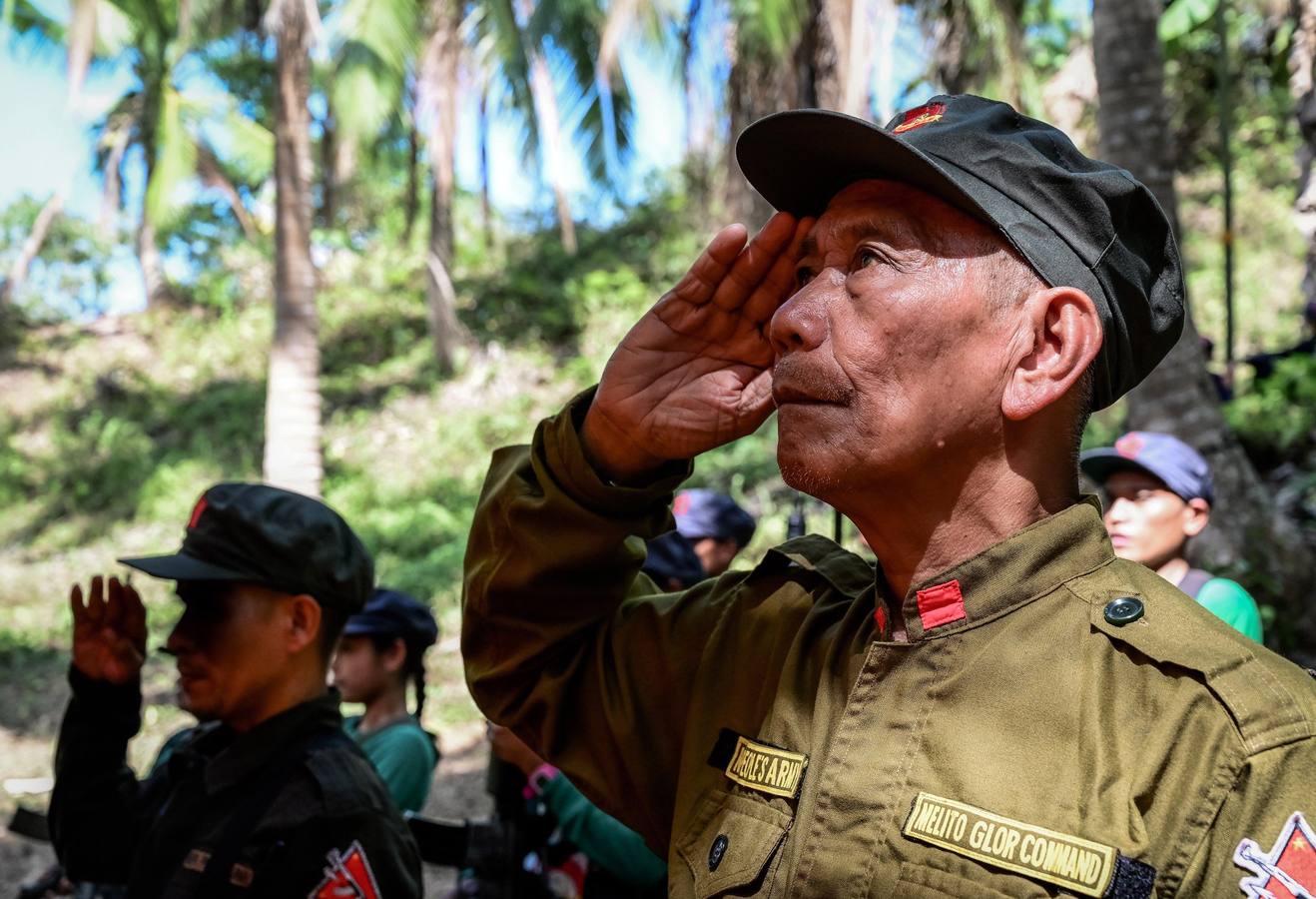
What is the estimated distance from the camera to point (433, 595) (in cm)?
1083

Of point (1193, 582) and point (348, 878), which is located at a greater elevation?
point (1193, 582)

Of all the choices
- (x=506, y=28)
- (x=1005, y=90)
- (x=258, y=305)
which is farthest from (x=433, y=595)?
(x=258, y=305)

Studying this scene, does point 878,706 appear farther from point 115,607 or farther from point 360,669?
point 360,669

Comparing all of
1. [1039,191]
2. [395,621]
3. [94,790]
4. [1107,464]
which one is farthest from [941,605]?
[395,621]

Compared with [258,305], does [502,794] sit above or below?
below

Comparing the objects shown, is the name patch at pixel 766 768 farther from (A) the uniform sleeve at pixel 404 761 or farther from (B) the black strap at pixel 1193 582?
(A) the uniform sleeve at pixel 404 761

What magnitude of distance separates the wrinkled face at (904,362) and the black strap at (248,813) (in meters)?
1.58

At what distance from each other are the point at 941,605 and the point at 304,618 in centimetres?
187

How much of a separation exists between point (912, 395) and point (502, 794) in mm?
2619

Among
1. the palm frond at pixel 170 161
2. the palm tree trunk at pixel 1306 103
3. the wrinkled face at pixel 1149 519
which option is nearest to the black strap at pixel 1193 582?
the wrinkled face at pixel 1149 519

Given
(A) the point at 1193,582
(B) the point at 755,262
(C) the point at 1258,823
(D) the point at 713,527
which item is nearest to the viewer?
(C) the point at 1258,823

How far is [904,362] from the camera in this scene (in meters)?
1.65

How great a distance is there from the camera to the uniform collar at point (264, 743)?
278cm

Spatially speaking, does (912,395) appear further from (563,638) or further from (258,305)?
(258,305)
